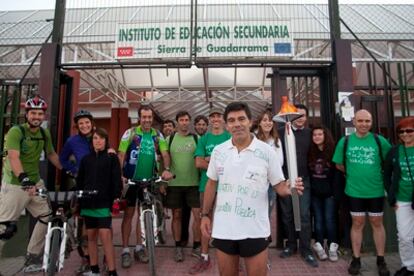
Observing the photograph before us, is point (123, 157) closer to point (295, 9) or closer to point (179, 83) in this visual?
point (295, 9)

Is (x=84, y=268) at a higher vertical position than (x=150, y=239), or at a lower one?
lower

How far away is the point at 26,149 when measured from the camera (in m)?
4.28

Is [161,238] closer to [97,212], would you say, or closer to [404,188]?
[97,212]

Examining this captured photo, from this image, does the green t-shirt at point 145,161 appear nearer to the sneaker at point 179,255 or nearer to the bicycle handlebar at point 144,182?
the bicycle handlebar at point 144,182

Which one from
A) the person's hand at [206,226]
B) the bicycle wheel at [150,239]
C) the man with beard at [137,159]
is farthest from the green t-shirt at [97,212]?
the person's hand at [206,226]

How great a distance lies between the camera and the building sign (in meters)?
5.08

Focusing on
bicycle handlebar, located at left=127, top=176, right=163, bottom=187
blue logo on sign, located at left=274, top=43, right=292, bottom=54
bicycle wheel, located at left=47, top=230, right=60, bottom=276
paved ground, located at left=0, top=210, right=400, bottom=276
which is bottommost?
paved ground, located at left=0, top=210, right=400, bottom=276

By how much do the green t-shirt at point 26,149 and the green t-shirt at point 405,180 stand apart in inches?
170

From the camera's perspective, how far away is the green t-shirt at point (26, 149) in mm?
4137

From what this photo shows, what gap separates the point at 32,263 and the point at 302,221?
11.4ft

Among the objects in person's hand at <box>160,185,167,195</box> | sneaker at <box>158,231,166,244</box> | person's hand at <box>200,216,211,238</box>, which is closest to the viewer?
person's hand at <box>200,216,211,238</box>

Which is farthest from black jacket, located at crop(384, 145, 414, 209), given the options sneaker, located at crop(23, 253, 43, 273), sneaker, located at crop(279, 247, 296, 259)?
sneaker, located at crop(23, 253, 43, 273)

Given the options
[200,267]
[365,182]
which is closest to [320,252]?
[365,182]

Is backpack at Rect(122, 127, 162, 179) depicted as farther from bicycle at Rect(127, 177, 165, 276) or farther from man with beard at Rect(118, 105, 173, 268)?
bicycle at Rect(127, 177, 165, 276)
